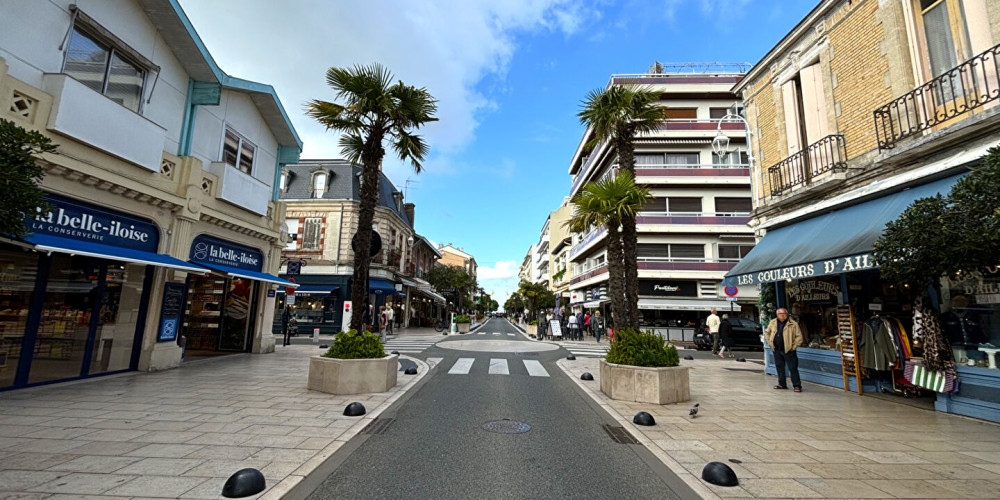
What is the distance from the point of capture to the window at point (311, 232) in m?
25.5

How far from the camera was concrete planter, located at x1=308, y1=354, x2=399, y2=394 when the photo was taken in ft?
25.0

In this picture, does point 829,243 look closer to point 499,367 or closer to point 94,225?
point 499,367

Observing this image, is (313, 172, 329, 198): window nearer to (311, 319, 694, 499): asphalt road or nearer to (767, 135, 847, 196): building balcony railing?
(311, 319, 694, 499): asphalt road

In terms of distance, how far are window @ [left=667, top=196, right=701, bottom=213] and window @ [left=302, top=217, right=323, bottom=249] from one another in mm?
23481

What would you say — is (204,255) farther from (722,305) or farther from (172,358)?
(722,305)

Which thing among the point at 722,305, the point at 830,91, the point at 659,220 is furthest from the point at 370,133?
the point at 722,305

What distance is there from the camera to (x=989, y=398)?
6.26 metres

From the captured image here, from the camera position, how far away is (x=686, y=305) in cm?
2741

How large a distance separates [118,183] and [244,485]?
7.95m

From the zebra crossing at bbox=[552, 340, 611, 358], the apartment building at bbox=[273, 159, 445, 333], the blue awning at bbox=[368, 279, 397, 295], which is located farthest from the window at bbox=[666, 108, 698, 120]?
the blue awning at bbox=[368, 279, 397, 295]

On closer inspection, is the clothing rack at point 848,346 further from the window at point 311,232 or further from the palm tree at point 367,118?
the window at point 311,232

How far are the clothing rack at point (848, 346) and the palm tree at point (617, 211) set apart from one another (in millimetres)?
4216

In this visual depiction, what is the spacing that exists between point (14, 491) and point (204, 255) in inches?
353

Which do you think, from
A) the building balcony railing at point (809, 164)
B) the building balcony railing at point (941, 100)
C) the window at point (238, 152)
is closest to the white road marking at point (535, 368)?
the building balcony railing at point (809, 164)
